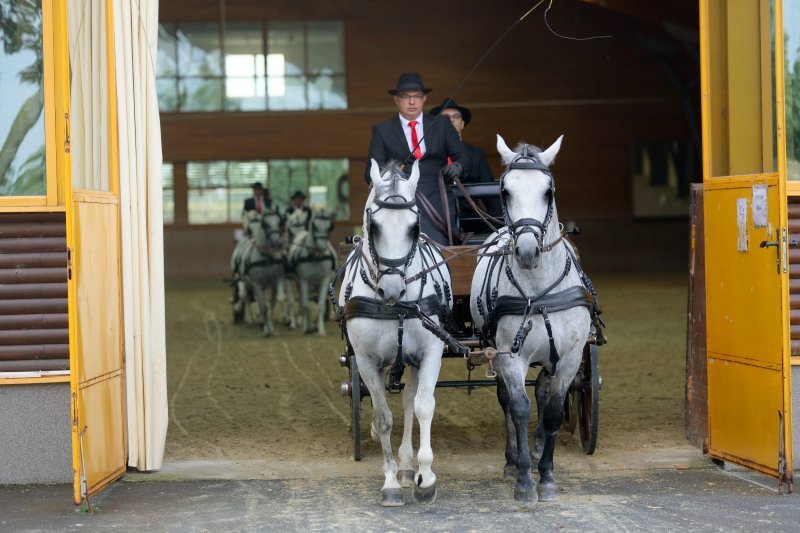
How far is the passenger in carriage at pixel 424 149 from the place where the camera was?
8.17m

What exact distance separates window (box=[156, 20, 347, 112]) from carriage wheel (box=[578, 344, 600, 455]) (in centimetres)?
2432

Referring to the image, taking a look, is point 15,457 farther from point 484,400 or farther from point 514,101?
point 514,101

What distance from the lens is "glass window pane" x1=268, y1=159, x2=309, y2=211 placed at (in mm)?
31906

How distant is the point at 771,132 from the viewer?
299 inches

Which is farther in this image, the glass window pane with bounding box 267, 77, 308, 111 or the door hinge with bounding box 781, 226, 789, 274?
the glass window pane with bounding box 267, 77, 308, 111

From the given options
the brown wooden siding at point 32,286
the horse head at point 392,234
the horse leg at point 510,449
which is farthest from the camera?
the horse leg at point 510,449

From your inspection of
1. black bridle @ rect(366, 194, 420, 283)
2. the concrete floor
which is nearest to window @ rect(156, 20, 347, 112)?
the concrete floor

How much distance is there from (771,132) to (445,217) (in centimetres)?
229

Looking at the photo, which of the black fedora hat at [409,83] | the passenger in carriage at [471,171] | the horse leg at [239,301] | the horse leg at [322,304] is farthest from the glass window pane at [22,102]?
the horse leg at [239,301]

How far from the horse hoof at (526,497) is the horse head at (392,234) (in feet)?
4.34

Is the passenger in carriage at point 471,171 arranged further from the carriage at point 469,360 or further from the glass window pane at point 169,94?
the glass window pane at point 169,94

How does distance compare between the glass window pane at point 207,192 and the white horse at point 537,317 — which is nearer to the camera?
the white horse at point 537,317

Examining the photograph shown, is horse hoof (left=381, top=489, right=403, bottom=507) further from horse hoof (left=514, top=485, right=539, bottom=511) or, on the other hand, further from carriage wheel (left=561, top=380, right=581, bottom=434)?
carriage wheel (left=561, top=380, right=581, bottom=434)

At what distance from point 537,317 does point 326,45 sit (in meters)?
26.3
